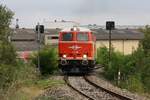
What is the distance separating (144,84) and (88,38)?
23.2 feet

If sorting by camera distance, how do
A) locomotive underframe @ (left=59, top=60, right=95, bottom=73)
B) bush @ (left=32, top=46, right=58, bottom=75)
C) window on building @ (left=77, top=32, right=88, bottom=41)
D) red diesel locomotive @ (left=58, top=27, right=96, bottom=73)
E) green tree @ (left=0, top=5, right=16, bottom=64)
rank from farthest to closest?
1. bush @ (left=32, top=46, right=58, bottom=75)
2. window on building @ (left=77, top=32, right=88, bottom=41)
3. red diesel locomotive @ (left=58, top=27, right=96, bottom=73)
4. locomotive underframe @ (left=59, top=60, right=95, bottom=73)
5. green tree @ (left=0, top=5, right=16, bottom=64)

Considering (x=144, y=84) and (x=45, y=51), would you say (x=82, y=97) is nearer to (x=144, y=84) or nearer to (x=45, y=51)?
(x=144, y=84)

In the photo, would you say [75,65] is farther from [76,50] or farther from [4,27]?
[4,27]

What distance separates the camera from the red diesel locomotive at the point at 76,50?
35219mm

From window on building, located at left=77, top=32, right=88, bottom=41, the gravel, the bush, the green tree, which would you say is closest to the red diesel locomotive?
window on building, located at left=77, top=32, right=88, bottom=41

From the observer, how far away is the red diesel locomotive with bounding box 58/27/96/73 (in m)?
35.2

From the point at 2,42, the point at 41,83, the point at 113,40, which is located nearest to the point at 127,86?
the point at 41,83

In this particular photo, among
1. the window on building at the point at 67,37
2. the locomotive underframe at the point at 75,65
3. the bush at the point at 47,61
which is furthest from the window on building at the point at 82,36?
the bush at the point at 47,61

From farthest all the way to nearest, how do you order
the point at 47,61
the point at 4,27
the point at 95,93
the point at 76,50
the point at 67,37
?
the point at 47,61 < the point at 67,37 < the point at 76,50 < the point at 95,93 < the point at 4,27

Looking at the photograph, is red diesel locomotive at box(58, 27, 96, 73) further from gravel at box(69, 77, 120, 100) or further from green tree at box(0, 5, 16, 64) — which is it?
green tree at box(0, 5, 16, 64)

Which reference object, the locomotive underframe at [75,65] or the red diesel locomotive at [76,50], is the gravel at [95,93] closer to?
the locomotive underframe at [75,65]

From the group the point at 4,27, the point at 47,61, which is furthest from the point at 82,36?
the point at 4,27

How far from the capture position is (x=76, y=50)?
35.4m

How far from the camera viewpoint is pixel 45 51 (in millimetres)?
36875
